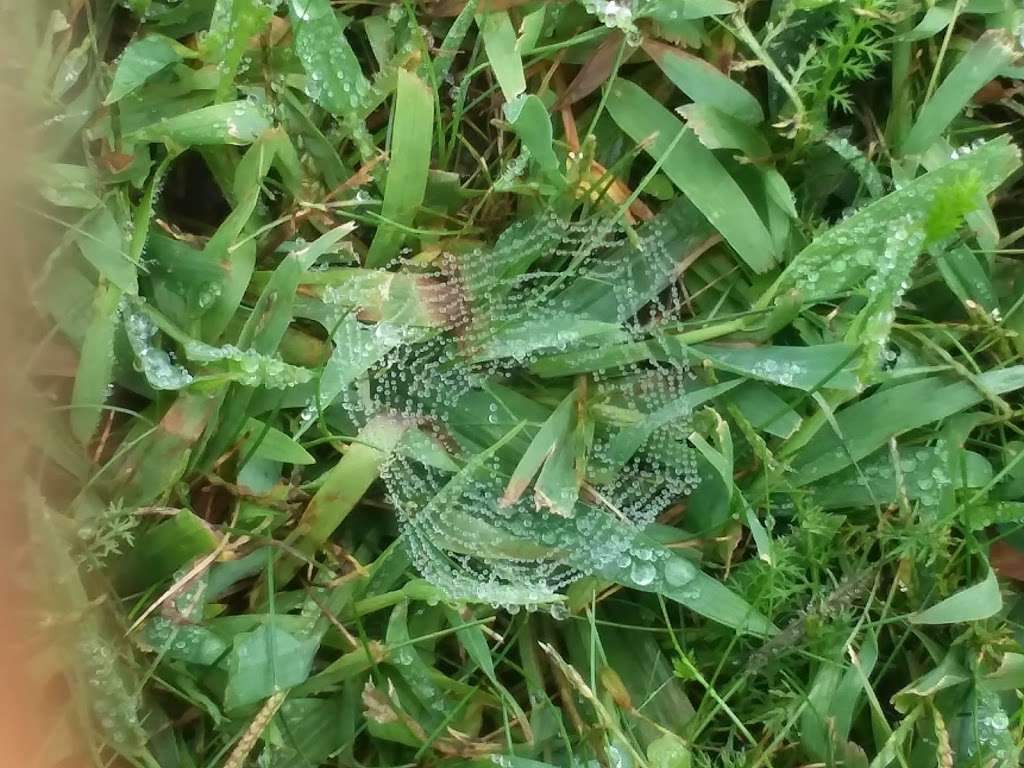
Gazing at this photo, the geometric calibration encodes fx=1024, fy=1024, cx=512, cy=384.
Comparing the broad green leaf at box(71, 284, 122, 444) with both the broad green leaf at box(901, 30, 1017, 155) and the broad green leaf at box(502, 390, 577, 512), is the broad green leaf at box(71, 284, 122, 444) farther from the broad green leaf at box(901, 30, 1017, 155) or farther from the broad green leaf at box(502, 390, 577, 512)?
the broad green leaf at box(901, 30, 1017, 155)

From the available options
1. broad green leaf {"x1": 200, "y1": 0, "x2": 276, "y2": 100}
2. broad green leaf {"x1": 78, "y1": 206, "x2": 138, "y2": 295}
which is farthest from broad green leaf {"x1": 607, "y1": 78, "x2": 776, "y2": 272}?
broad green leaf {"x1": 78, "y1": 206, "x2": 138, "y2": 295}

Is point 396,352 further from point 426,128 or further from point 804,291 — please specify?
point 804,291

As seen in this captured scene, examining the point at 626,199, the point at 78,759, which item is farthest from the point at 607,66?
the point at 78,759

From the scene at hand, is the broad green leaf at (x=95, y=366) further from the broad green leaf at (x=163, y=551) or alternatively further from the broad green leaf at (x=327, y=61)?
the broad green leaf at (x=327, y=61)

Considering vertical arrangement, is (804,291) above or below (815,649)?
above

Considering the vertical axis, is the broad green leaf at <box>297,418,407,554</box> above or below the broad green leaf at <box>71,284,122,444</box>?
below

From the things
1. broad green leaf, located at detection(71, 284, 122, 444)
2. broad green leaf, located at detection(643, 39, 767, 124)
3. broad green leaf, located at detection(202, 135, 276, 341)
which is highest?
broad green leaf, located at detection(643, 39, 767, 124)
